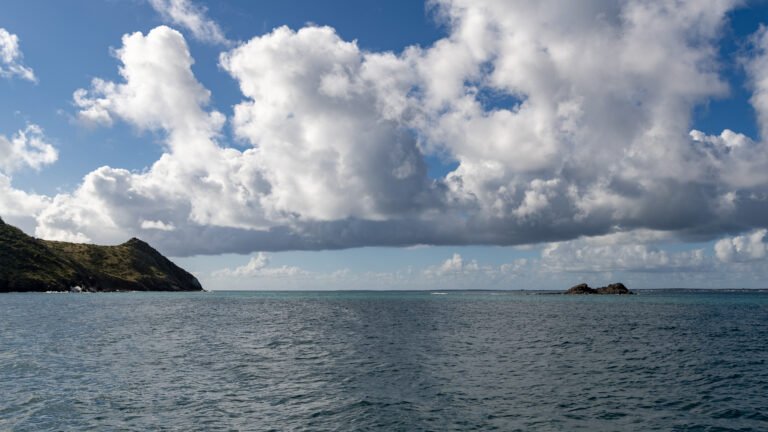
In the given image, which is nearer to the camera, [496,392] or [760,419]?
[760,419]

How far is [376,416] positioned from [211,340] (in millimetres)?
47202

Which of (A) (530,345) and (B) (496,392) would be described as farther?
(A) (530,345)

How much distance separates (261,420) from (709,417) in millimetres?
29335

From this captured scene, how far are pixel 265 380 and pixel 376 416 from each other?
14.8 m

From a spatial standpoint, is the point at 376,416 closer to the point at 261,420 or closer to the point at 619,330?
the point at 261,420

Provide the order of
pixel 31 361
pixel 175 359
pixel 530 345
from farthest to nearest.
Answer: pixel 530 345 → pixel 175 359 → pixel 31 361

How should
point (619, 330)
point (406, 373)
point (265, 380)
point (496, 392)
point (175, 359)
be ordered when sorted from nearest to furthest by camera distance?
point (496, 392), point (265, 380), point (406, 373), point (175, 359), point (619, 330)

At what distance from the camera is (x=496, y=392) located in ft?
127

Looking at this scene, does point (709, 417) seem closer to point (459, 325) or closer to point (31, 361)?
point (31, 361)

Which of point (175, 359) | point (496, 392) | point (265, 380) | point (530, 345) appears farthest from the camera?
point (530, 345)

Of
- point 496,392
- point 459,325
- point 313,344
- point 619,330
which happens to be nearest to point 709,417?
point 496,392

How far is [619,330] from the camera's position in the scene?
88375mm

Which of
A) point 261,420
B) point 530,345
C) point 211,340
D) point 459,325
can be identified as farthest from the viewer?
point 459,325

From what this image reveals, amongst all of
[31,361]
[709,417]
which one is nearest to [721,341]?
[709,417]
